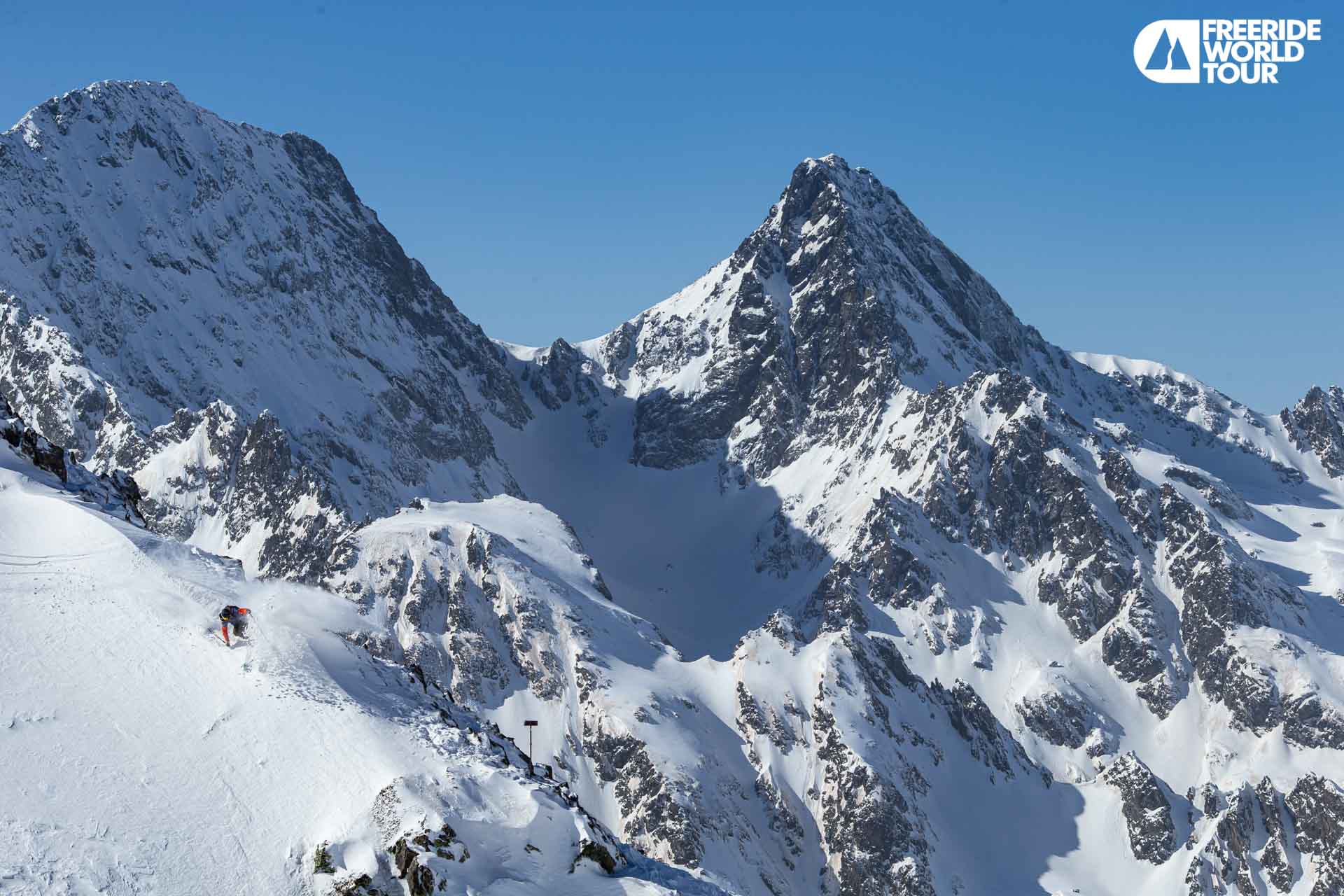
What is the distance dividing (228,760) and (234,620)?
7062mm

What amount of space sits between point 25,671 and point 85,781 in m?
6.89

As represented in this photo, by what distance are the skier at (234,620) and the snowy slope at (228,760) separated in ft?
1.37

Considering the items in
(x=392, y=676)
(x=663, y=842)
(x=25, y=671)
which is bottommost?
(x=663, y=842)

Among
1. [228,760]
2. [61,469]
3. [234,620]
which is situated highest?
[61,469]

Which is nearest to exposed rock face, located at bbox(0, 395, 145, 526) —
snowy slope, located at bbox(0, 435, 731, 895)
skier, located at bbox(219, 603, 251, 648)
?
snowy slope, located at bbox(0, 435, 731, 895)

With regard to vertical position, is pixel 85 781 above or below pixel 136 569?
below

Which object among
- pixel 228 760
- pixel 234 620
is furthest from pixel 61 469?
pixel 228 760

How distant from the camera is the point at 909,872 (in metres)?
195

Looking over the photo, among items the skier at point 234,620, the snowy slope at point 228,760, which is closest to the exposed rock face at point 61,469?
the snowy slope at point 228,760

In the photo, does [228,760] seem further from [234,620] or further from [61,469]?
[61,469]

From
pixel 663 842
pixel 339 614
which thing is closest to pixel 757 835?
pixel 663 842

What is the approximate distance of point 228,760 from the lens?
167 feet

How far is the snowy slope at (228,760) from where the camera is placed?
153 feet

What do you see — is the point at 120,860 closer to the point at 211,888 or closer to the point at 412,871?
the point at 211,888
